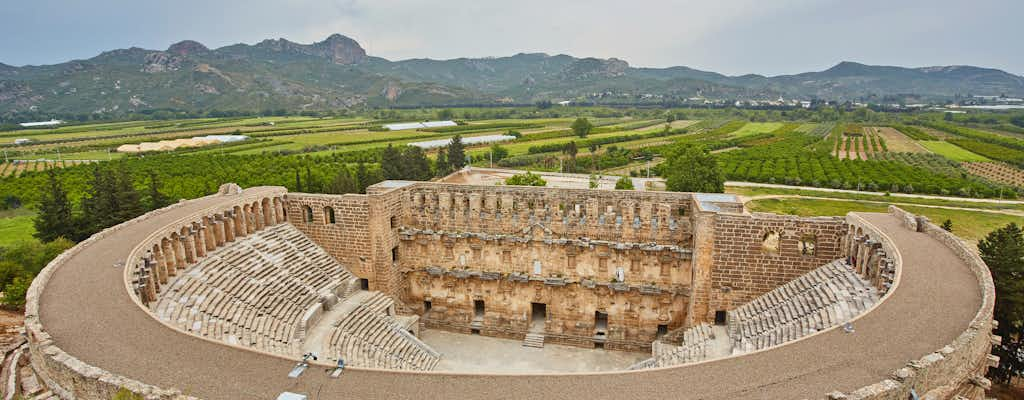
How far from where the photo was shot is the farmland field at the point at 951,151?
302ft

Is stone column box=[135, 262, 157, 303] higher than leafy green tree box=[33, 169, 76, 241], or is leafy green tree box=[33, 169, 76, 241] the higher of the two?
stone column box=[135, 262, 157, 303]

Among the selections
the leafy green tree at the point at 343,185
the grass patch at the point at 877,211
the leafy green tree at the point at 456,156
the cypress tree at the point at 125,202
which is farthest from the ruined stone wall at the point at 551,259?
the leafy green tree at the point at 456,156

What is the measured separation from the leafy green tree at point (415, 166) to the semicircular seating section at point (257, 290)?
34804 mm

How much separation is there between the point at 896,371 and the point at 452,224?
77.7 ft

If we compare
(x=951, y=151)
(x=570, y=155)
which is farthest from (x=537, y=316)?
(x=951, y=151)

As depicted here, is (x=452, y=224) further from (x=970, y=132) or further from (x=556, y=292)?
(x=970, y=132)

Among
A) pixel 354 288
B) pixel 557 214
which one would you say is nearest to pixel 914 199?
pixel 557 214

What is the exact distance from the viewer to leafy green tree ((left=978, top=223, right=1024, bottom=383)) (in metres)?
23.0

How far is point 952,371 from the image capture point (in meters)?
14.8

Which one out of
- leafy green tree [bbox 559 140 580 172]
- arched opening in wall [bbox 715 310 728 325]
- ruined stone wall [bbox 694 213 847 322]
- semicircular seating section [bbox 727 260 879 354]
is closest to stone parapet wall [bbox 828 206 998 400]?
semicircular seating section [bbox 727 260 879 354]

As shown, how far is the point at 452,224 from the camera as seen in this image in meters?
33.0

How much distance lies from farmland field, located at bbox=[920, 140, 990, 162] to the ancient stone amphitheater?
81.2m

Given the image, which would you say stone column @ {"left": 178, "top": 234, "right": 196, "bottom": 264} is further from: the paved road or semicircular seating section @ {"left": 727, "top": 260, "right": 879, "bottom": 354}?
the paved road

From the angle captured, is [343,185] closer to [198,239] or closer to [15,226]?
[198,239]
